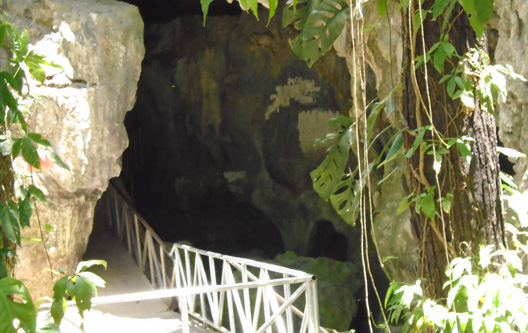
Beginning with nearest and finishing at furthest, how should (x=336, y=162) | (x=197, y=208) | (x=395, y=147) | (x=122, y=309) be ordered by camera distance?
(x=395, y=147) → (x=336, y=162) → (x=122, y=309) → (x=197, y=208)

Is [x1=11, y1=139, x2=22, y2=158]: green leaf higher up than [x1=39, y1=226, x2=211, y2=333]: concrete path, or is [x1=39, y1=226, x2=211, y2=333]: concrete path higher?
[x1=11, y1=139, x2=22, y2=158]: green leaf

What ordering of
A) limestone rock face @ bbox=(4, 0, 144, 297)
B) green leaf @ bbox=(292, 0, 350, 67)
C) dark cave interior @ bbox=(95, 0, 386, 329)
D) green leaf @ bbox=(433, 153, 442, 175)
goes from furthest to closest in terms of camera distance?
dark cave interior @ bbox=(95, 0, 386, 329), limestone rock face @ bbox=(4, 0, 144, 297), green leaf @ bbox=(292, 0, 350, 67), green leaf @ bbox=(433, 153, 442, 175)

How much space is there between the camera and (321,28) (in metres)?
3.00

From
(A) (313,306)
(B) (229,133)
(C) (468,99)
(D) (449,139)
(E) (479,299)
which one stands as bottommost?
(A) (313,306)

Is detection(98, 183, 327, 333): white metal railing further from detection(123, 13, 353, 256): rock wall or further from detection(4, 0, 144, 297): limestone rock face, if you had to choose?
detection(123, 13, 353, 256): rock wall

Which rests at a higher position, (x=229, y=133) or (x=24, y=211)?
(x=24, y=211)

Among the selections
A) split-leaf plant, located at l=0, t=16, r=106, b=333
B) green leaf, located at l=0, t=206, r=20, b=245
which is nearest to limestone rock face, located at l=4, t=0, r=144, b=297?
split-leaf plant, located at l=0, t=16, r=106, b=333

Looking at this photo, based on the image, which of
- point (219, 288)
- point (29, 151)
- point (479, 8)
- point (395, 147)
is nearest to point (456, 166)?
point (395, 147)

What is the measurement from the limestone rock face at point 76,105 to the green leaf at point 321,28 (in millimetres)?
Answer: 3446

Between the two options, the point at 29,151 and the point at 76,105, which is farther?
the point at 76,105

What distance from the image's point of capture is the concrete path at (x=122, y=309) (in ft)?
17.2

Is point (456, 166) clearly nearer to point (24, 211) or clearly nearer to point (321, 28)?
point (321, 28)

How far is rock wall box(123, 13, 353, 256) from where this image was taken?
32.2ft

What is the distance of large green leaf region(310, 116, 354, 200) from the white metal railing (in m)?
0.56
